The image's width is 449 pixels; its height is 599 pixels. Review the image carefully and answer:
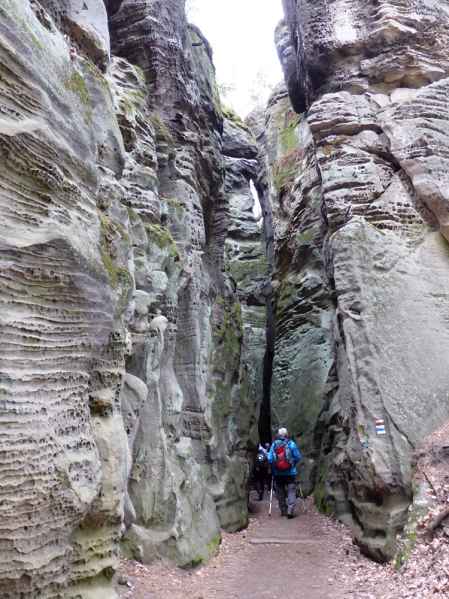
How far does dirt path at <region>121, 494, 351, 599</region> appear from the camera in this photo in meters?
6.18

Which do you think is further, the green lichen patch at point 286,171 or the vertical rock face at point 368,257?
the green lichen patch at point 286,171

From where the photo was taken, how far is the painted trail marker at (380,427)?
8.48 meters

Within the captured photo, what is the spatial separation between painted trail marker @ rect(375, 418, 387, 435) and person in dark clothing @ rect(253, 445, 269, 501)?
5.64 m

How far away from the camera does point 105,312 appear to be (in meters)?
5.05

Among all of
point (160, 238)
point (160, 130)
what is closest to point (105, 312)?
point (160, 238)

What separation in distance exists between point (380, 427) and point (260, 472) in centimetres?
687

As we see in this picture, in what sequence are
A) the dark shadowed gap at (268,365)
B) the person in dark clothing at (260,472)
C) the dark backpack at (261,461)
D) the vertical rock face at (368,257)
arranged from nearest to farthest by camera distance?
the vertical rock face at (368,257) < the dark backpack at (261,461) < the person in dark clothing at (260,472) < the dark shadowed gap at (268,365)

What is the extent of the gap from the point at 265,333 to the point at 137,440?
12.4 m

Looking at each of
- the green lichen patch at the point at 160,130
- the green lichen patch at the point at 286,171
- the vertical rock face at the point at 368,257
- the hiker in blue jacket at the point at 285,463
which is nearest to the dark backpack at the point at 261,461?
the vertical rock face at the point at 368,257

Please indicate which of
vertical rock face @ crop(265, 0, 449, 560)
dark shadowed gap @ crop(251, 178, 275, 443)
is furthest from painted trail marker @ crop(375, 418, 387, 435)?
dark shadowed gap @ crop(251, 178, 275, 443)

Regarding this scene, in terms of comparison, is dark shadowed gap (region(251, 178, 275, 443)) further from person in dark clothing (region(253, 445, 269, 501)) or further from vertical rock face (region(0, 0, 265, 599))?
vertical rock face (region(0, 0, 265, 599))

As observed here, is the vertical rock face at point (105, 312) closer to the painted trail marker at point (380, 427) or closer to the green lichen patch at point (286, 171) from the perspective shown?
the painted trail marker at point (380, 427)

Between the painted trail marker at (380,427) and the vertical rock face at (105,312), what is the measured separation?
3.20 metres

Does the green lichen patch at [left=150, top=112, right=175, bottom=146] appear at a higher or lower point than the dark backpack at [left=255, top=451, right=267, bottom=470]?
higher
